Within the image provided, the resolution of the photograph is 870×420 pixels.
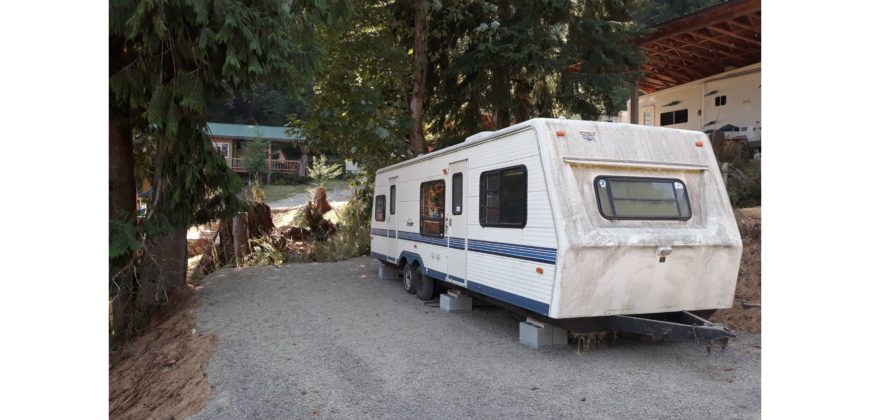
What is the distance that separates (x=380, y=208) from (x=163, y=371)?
601 cm

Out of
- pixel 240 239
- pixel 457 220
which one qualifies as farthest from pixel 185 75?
pixel 240 239

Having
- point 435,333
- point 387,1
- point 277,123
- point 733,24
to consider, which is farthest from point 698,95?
point 277,123

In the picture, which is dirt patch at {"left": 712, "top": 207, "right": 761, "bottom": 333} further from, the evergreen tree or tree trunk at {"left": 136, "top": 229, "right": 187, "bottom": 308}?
tree trunk at {"left": 136, "top": 229, "right": 187, "bottom": 308}

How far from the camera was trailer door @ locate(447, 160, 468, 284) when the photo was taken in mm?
7902

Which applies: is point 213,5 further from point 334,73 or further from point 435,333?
point 334,73

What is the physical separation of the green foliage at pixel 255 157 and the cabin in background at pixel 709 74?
2077cm

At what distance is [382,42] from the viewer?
13703 mm

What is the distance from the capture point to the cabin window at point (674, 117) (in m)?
21.3

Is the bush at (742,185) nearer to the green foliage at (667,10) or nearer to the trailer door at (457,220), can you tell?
the trailer door at (457,220)

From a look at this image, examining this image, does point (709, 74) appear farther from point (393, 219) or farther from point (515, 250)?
point (515, 250)

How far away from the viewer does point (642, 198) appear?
6164 millimetres

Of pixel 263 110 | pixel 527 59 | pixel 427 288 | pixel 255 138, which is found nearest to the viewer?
pixel 427 288

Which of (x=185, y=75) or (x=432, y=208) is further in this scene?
(x=432, y=208)

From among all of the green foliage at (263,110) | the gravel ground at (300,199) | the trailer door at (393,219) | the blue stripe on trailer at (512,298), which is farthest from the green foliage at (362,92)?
the green foliage at (263,110)
